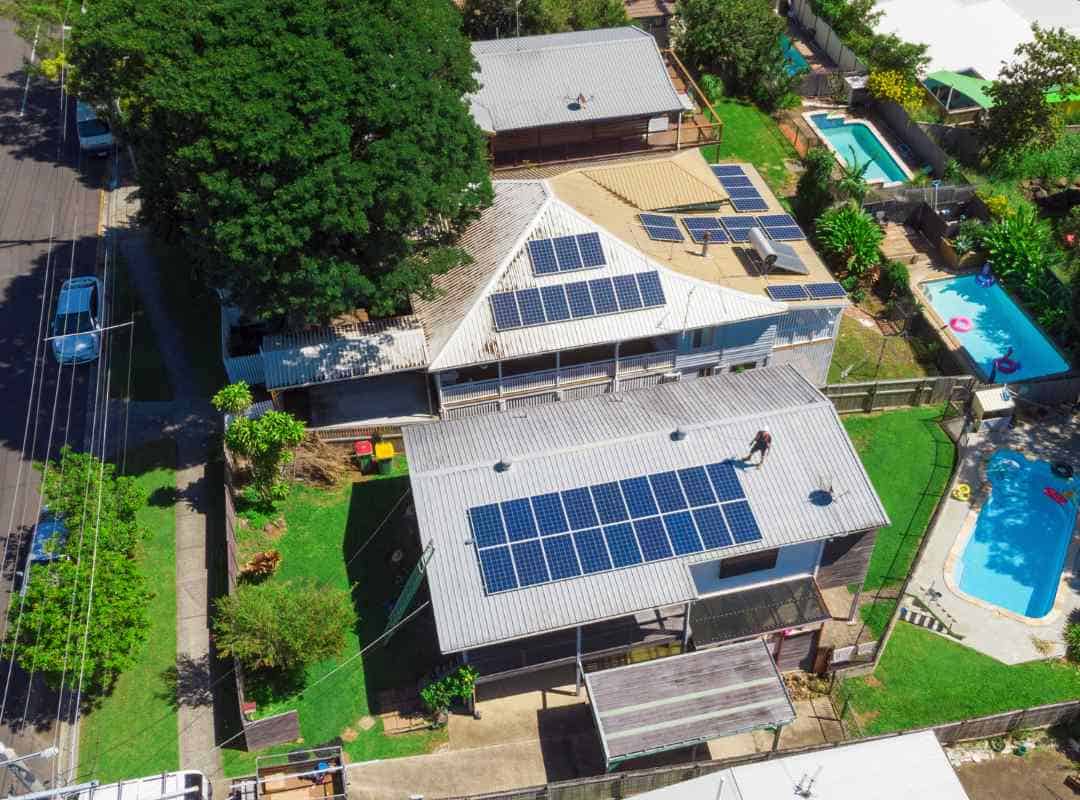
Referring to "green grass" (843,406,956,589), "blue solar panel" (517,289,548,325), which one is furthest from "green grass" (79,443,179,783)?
"green grass" (843,406,956,589)

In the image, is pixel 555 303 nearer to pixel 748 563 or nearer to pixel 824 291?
pixel 824 291

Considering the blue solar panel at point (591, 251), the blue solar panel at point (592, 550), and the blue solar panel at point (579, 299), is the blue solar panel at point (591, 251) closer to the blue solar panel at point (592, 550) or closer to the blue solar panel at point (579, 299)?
the blue solar panel at point (579, 299)

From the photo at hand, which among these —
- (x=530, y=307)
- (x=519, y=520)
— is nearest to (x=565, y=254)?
(x=530, y=307)

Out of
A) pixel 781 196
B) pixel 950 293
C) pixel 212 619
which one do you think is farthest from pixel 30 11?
pixel 950 293

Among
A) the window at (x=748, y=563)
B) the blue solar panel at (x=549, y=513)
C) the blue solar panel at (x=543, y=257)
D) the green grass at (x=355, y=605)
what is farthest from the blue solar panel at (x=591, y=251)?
the window at (x=748, y=563)

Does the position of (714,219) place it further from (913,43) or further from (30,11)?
(30,11)

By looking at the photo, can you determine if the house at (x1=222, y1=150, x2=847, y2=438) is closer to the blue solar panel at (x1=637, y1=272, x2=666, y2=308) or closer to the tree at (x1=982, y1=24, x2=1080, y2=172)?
the blue solar panel at (x1=637, y1=272, x2=666, y2=308)

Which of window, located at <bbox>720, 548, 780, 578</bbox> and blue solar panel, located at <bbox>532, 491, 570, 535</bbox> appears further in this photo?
window, located at <bbox>720, 548, 780, 578</bbox>
